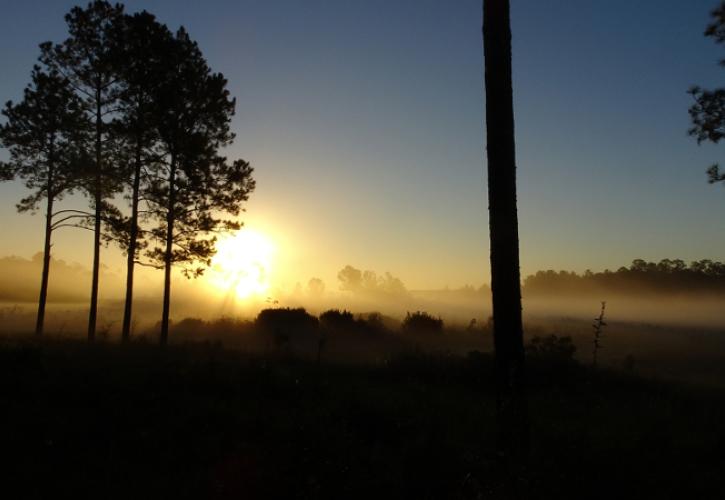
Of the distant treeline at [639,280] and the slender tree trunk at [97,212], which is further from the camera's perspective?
the distant treeline at [639,280]

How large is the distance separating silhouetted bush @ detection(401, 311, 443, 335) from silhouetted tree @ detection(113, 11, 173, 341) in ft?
62.6

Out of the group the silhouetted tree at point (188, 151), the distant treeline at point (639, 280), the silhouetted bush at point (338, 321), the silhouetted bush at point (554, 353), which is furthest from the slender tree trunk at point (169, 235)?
the distant treeline at point (639, 280)

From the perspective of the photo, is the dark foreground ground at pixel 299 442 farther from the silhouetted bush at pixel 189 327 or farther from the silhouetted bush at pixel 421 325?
the silhouetted bush at pixel 421 325

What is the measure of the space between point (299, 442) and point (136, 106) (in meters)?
19.6

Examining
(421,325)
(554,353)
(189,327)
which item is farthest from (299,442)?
(189,327)

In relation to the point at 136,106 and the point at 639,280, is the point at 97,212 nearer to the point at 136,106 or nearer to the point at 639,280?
the point at 136,106

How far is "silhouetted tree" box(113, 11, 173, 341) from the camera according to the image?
21.6 metres

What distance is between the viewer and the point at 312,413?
28.9 ft

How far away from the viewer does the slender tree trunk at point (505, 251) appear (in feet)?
23.7

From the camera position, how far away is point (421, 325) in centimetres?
3566

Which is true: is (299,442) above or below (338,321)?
below

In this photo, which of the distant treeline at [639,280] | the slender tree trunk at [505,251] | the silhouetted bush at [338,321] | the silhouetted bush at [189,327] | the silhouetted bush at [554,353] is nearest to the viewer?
the slender tree trunk at [505,251]

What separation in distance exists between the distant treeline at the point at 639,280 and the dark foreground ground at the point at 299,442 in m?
110

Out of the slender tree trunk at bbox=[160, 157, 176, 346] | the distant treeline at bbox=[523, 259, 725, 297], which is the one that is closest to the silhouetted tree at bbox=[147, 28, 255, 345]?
the slender tree trunk at bbox=[160, 157, 176, 346]
